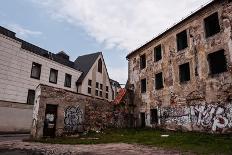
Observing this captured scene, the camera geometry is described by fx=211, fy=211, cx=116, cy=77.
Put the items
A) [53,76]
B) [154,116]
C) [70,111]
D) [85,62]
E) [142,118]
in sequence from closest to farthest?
[70,111], [154,116], [142,118], [53,76], [85,62]

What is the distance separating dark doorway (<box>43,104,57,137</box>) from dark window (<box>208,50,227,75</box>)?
10885 millimetres

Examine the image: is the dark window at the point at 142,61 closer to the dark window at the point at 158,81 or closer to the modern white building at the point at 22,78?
the dark window at the point at 158,81

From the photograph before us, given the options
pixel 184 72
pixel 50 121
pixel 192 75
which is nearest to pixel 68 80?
pixel 50 121

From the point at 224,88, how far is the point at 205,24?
4.93 m

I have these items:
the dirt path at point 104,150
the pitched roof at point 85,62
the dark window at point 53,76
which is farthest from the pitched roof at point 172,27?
Answer: the dirt path at point 104,150

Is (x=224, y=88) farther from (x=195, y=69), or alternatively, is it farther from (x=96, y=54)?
(x=96, y=54)

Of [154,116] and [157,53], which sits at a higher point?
[157,53]

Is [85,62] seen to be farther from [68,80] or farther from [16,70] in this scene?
[16,70]

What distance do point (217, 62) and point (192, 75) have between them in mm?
1990

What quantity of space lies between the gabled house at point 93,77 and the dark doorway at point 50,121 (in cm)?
1190

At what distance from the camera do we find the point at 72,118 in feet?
49.6

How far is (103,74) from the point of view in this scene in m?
30.3

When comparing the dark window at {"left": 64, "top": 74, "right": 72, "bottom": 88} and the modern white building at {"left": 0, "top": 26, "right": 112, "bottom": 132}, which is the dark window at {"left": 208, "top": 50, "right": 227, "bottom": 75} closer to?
the modern white building at {"left": 0, "top": 26, "right": 112, "bottom": 132}

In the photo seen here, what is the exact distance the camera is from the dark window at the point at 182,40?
661 inches
